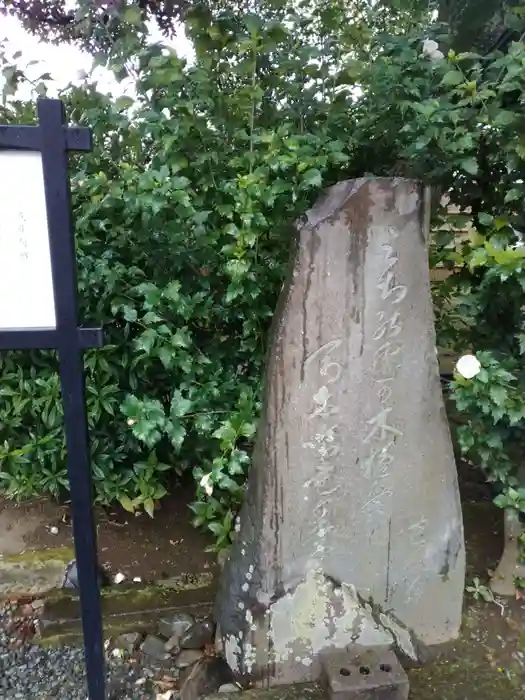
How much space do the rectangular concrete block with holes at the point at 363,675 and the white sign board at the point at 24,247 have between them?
1.49 meters

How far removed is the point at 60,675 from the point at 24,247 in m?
1.72

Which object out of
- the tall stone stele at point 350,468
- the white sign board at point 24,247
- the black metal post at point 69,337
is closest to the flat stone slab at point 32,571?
the black metal post at point 69,337

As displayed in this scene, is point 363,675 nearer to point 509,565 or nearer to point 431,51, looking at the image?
point 509,565

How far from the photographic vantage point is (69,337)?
5.86 feet

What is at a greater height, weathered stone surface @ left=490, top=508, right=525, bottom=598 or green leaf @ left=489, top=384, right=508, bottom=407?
green leaf @ left=489, top=384, right=508, bottom=407

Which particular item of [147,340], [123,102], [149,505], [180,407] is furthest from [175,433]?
[123,102]

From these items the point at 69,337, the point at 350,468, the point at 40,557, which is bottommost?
the point at 40,557

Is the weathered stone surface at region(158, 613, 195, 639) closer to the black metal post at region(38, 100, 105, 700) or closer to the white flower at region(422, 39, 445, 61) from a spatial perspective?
the black metal post at region(38, 100, 105, 700)

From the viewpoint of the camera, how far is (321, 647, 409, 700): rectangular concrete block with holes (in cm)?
205

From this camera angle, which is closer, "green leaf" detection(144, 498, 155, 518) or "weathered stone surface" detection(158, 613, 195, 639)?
"weathered stone surface" detection(158, 613, 195, 639)

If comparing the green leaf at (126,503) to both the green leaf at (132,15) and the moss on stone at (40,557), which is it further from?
the green leaf at (132,15)

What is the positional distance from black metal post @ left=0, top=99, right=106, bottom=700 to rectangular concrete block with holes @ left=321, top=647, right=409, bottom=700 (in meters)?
0.78

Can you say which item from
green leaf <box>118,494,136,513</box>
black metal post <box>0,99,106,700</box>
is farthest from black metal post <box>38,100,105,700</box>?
green leaf <box>118,494,136,513</box>

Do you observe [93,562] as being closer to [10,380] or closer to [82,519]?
[82,519]
